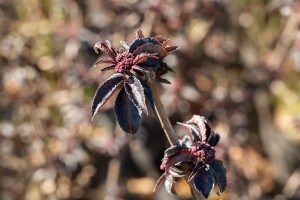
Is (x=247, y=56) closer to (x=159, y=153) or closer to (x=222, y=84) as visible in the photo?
(x=222, y=84)

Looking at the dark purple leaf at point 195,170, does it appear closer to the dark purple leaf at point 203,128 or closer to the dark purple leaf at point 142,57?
the dark purple leaf at point 203,128

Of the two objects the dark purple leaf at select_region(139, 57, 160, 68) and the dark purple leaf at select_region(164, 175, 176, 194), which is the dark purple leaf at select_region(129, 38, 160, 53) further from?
the dark purple leaf at select_region(164, 175, 176, 194)

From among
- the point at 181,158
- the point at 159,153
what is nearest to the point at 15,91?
the point at 159,153

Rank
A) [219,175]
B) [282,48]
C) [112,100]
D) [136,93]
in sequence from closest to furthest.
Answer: [136,93] < [219,175] < [112,100] < [282,48]

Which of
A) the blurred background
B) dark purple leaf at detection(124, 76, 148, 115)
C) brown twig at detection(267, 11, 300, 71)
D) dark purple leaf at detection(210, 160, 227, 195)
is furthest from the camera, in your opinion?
brown twig at detection(267, 11, 300, 71)

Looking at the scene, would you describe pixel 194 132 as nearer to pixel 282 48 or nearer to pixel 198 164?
pixel 198 164

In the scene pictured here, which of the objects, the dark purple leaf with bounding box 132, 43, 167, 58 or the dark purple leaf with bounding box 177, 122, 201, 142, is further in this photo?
the dark purple leaf with bounding box 177, 122, 201, 142

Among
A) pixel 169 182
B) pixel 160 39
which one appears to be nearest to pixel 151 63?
pixel 160 39

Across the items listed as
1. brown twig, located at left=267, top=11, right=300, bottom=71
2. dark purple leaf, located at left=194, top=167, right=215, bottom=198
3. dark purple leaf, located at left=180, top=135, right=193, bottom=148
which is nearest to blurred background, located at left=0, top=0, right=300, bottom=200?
brown twig, located at left=267, top=11, right=300, bottom=71
